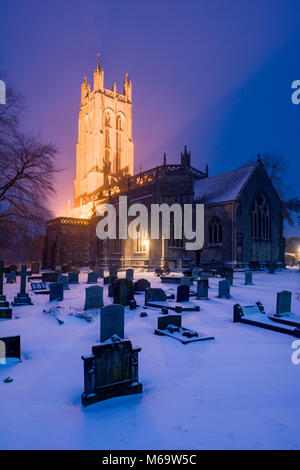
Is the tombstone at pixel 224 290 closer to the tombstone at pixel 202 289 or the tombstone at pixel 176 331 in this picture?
the tombstone at pixel 202 289

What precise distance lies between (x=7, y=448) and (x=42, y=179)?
15.2 metres

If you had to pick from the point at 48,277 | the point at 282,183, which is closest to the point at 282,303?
the point at 48,277

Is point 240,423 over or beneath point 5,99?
beneath

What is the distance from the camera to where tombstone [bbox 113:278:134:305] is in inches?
384

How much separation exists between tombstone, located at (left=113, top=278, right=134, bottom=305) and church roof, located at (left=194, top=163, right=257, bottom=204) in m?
17.0

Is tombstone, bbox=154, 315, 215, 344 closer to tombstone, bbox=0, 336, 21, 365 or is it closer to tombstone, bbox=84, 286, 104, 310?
tombstone, bbox=0, 336, 21, 365

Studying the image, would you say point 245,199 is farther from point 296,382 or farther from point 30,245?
point 30,245

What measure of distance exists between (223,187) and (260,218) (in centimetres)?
512

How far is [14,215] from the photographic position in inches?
614

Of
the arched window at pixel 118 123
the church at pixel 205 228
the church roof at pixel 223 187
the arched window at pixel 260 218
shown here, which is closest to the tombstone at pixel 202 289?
the church at pixel 205 228

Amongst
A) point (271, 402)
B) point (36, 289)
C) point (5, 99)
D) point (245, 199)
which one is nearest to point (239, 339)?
point (271, 402)

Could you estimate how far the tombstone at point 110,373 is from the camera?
348cm

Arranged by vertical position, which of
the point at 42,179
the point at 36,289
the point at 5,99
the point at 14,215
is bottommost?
the point at 36,289

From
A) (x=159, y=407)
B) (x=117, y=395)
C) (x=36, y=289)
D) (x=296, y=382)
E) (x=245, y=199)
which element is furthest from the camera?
(x=245, y=199)
